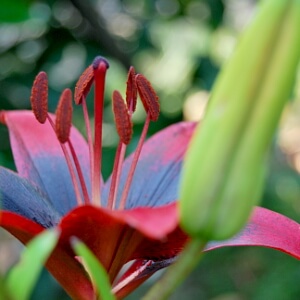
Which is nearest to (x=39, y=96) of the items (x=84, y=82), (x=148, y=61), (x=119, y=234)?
(x=84, y=82)

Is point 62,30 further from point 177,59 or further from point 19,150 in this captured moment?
point 19,150

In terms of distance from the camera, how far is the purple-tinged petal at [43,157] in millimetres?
728

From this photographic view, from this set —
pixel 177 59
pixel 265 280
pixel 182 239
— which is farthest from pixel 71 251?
pixel 177 59

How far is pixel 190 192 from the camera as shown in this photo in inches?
15.3

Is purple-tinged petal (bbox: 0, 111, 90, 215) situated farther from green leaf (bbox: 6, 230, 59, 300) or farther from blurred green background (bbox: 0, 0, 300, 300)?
blurred green background (bbox: 0, 0, 300, 300)

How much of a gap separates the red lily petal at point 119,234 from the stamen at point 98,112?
9 cm

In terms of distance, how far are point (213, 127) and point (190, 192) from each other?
0.04m

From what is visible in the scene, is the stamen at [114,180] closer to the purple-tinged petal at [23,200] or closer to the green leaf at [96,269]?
the purple-tinged petal at [23,200]

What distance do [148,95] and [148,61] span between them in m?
0.97

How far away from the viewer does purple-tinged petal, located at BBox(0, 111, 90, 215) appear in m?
0.73

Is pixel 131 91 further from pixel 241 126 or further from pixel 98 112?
pixel 241 126

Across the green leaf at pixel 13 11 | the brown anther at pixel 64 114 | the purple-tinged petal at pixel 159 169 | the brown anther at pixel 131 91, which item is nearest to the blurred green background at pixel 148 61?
the green leaf at pixel 13 11

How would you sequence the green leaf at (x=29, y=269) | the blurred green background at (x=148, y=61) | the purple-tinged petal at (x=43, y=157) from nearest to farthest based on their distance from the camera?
the green leaf at (x=29, y=269)
the purple-tinged petal at (x=43, y=157)
the blurred green background at (x=148, y=61)

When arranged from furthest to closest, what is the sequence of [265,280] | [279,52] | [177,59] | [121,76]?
[177,59] → [121,76] → [265,280] → [279,52]
